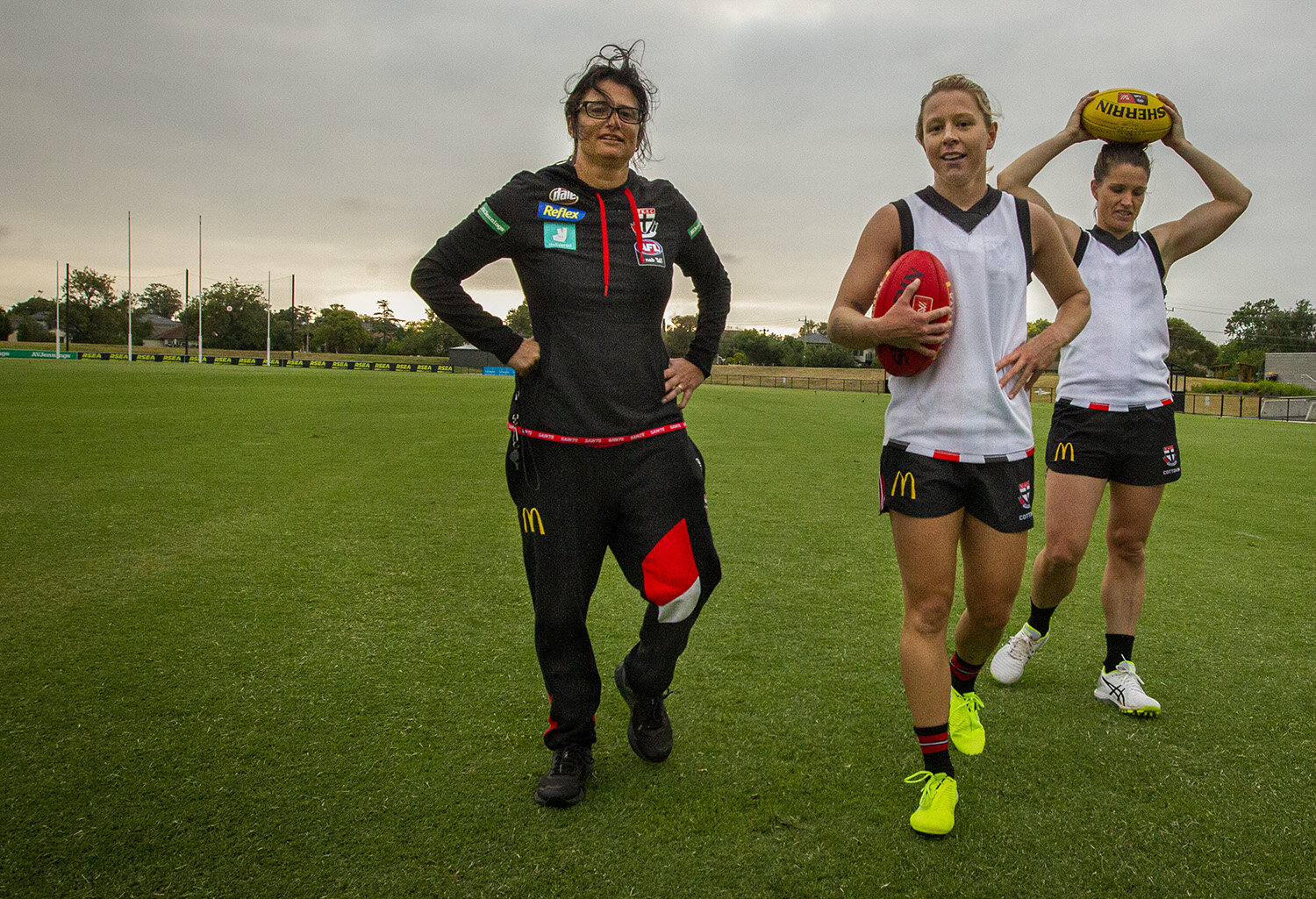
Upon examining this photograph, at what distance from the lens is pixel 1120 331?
365cm

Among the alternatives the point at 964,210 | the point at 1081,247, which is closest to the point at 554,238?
the point at 964,210

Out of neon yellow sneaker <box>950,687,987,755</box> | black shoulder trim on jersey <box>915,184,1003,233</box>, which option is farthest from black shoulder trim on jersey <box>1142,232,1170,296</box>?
neon yellow sneaker <box>950,687,987,755</box>

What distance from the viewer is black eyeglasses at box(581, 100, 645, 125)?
2.79 meters

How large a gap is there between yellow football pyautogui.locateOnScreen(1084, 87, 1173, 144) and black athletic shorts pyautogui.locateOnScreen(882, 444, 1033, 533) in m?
1.79

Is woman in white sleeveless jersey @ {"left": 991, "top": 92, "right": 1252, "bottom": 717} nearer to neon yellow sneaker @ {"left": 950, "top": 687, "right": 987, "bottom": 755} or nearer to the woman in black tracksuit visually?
neon yellow sneaker @ {"left": 950, "top": 687, "right": 987, "bottom": 755}

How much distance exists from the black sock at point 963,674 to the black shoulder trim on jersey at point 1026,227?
1452mm

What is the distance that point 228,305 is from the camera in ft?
323

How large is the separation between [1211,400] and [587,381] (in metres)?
44.9

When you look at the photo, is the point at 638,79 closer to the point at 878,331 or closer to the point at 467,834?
the point at 878,331

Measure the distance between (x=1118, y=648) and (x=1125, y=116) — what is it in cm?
233

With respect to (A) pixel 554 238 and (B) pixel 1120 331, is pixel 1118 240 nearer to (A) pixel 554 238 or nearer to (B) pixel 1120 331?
(B) pixel 1120 331

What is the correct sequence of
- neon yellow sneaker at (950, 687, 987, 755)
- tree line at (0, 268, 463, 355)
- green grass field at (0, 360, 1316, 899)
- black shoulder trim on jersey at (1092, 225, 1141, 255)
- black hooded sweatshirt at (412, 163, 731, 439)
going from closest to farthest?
green grass field at (0, 360, 1316, 899), black hooded sweatshirt at (412, 163, 731, 439), neon yellow sneaker at (950, 687, 987, 755), black shoulder trim on jersey at (1092, 225, 1141, 255), tree line at (0, 268, 463, 355)

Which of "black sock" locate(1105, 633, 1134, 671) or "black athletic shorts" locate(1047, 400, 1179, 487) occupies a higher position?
"black athletic shorts" locate(1047, 400, 1179, 487)

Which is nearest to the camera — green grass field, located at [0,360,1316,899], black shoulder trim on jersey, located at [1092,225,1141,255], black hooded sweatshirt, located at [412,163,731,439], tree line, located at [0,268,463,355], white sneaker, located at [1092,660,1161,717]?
green grass field, located at [0,360,1316,899]
